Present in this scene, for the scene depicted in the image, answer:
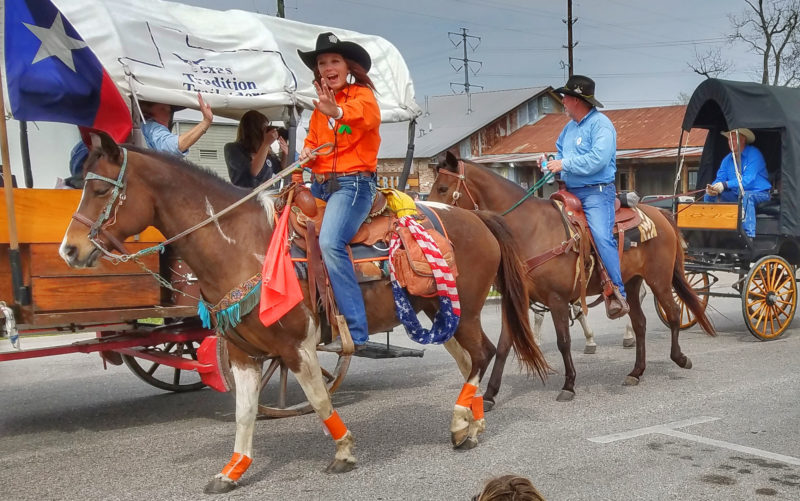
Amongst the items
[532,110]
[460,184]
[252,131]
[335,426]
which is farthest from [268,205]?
[532,110]

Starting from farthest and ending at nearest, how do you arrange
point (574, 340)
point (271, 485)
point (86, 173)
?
point (574, 340) → point (271, 485) → point (86, 173)

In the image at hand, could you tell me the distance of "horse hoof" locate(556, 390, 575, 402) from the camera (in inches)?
278

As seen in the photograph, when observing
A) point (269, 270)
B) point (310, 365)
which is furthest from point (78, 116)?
point (310, 365)

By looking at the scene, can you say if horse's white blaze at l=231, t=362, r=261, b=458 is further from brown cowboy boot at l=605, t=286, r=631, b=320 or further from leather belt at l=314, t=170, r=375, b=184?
brown cowboy boot at l=605, t=286, r=631, b=320

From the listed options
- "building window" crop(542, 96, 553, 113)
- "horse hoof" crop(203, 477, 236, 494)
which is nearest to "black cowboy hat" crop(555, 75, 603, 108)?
"horse hoof" crop(203, 477, 236, 494)

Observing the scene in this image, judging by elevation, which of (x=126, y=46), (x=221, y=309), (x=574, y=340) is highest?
(x=126, y=46)

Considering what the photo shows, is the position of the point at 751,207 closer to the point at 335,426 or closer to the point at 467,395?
the point at 467,395

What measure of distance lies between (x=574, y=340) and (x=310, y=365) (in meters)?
6.25

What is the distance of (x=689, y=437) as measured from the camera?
19.1ft

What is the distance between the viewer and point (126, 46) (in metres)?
6.12

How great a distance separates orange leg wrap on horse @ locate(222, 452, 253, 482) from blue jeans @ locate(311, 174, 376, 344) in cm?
101

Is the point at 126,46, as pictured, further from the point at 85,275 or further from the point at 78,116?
the point at 85,275

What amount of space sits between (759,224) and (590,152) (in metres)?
4.06

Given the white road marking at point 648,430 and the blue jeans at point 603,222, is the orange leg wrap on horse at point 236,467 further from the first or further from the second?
the blue jeans at point 603,222
